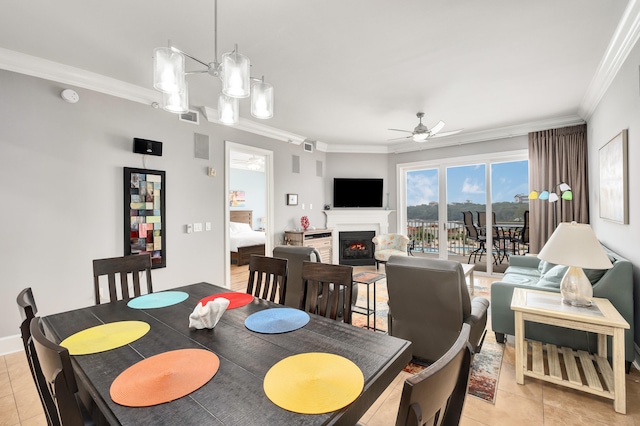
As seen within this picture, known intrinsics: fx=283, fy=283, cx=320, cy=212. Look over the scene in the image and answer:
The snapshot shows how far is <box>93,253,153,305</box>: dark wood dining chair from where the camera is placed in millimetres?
2051

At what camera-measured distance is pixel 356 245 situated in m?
6.64

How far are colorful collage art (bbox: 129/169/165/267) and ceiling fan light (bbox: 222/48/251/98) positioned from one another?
2.45 metres

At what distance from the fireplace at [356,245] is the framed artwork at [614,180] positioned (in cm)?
398

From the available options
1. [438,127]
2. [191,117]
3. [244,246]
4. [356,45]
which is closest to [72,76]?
[191,117]

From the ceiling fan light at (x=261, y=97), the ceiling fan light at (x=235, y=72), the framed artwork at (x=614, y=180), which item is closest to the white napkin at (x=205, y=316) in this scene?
the ceiling fan light at (x=235, y=72)

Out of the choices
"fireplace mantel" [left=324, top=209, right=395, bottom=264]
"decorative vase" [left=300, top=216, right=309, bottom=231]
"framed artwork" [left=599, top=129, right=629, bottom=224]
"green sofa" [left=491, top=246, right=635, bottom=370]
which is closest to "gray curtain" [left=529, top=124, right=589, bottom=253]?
"framed artwork" [left=599, top=129, right=629, bottom=224]

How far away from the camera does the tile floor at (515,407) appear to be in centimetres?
177

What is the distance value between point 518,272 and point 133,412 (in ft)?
13.9

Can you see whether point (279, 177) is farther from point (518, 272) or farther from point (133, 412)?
point (133, 412)

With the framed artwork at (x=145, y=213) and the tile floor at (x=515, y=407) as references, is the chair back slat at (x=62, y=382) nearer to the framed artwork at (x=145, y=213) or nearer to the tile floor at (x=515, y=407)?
the tile floor at (x=515, y=407)

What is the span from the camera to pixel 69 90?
293cm

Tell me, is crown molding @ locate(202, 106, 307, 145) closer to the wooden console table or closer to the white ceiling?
the white ceiling

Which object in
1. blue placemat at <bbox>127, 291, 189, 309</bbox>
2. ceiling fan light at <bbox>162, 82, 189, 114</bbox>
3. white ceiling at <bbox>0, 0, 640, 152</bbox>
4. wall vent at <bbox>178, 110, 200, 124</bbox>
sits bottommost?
blue placemat at <bbox>127, 291, 189, 309</bbox>

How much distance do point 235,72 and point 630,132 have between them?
10.9 ft
